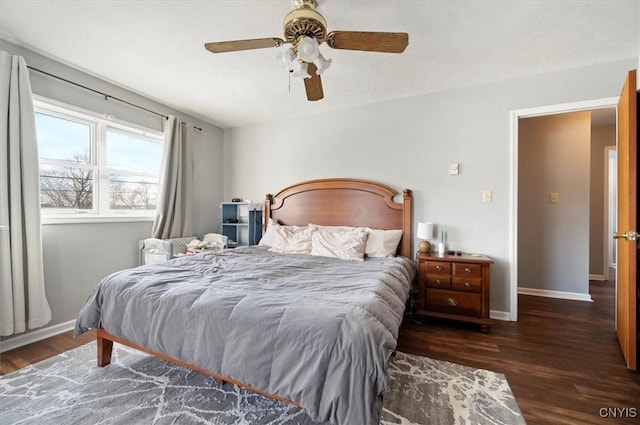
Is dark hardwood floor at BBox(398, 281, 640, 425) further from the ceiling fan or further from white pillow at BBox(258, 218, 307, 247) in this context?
the ceiling fan

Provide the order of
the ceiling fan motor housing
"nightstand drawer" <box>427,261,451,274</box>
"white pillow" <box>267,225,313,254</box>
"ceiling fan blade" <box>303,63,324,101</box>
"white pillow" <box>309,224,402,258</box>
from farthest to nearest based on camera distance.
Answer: "white pillow" <box>267,225,313,254</box> < "white pillow" <box>309,224,402,258</box> < "nightstand drawer" <box>427,261,451,274</box> < "ceiling fan blade" <box>303,63,324,101</box> < the ceiling fan motor housing

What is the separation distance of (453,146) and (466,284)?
152cm

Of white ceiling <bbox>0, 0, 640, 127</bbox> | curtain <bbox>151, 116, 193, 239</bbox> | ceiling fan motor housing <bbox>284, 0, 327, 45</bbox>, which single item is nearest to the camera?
ceiling fan motor housing <bbox>284, 0, 327, 45</bbox>

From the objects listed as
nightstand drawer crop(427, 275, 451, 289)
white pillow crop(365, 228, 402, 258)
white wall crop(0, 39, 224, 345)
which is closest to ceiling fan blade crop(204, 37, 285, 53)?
white wall crop(0, 39, 224, 345)

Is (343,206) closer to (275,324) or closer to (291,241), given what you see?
(291,241)

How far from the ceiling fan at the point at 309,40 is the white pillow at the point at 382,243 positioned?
1.87 meters

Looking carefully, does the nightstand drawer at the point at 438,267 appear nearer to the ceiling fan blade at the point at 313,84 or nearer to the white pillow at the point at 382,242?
the white pillow at the point at 382,242

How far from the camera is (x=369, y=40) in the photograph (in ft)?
5.46

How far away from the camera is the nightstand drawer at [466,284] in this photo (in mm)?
2572

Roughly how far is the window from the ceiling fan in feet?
6.74

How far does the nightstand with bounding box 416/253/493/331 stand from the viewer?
2.55 meters

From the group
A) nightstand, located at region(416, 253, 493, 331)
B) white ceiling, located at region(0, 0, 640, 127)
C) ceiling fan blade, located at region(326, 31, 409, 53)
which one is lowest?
nightstand, located at region(416, 253, 493, 331)

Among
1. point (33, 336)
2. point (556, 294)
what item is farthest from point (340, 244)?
point (556, 294)

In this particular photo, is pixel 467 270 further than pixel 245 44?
Yes
